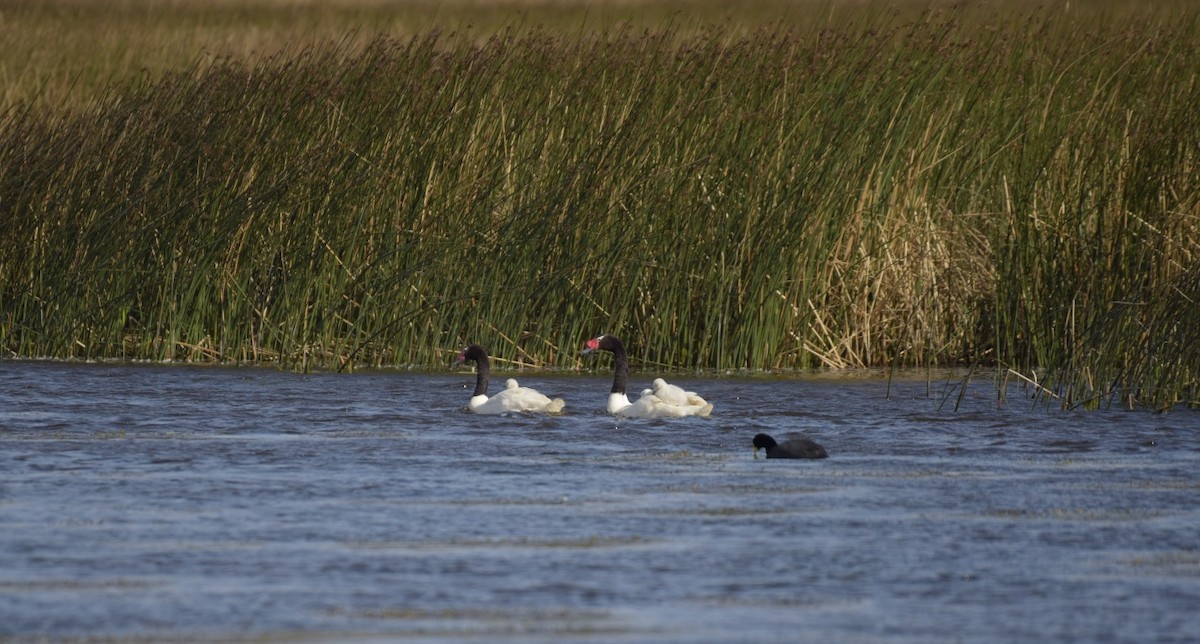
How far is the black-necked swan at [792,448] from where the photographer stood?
8.91 metres

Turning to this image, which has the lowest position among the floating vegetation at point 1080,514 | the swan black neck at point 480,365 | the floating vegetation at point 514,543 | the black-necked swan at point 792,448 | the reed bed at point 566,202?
the floating vegetation at point 514,543

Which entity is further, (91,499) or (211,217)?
(211,217)

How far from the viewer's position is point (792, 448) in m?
8.90

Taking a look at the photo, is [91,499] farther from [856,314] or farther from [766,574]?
[856,314]

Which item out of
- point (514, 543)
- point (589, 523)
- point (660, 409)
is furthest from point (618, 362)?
point (514, 543)

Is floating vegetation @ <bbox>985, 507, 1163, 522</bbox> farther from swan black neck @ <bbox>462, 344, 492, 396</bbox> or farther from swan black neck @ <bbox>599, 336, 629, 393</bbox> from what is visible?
Answer: swan black neck @ <bbox>462, 344, 492, 396</bbox>

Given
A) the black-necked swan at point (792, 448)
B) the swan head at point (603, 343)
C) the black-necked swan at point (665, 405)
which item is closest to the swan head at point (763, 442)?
the black-necked swan at point (792, 448)

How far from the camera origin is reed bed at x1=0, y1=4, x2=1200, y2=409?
518 inches

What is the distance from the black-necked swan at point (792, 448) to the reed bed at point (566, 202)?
12.9 ft

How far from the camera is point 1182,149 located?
11.6 meters

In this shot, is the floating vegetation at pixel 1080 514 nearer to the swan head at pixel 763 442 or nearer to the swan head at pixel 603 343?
A: the swan head at pixel 763 442

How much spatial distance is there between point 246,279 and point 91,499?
609 centimetres

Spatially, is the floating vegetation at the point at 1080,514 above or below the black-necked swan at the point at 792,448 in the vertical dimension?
below

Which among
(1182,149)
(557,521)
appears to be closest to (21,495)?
(557,521)
